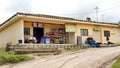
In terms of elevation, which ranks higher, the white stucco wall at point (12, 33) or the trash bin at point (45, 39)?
the white stucco wall at point (12, 33)

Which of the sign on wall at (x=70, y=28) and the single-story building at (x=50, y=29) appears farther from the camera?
the sign on wall at (x=70, y=28)

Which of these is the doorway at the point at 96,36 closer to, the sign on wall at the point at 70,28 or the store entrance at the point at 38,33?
the sign on wall at the point at 70,28

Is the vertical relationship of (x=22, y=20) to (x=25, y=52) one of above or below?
above

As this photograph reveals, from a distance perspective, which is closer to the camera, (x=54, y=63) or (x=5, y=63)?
(x=54, y=63)

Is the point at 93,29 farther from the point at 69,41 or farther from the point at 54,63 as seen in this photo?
the point at 54,63

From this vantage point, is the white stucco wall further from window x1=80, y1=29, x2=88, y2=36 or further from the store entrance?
window x1=80, y1=29, x2=88, y2=36

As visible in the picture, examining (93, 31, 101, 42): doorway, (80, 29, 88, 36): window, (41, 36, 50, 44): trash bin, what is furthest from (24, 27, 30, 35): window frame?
(93, 31, 101, 42): doorway

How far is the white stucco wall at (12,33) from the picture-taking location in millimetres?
24109

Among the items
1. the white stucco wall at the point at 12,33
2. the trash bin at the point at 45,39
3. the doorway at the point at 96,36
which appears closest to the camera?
the white stucco wall at the point at 12,33

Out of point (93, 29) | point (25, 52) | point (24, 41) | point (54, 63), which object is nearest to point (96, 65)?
point (54, 63)

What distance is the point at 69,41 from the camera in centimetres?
2856

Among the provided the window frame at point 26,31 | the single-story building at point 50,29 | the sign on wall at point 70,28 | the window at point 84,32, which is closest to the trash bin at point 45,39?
the single-story building at point 50,29

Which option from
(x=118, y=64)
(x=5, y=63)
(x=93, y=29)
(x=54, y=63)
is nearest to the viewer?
(x=118, y=64)

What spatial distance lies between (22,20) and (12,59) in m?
6.83
